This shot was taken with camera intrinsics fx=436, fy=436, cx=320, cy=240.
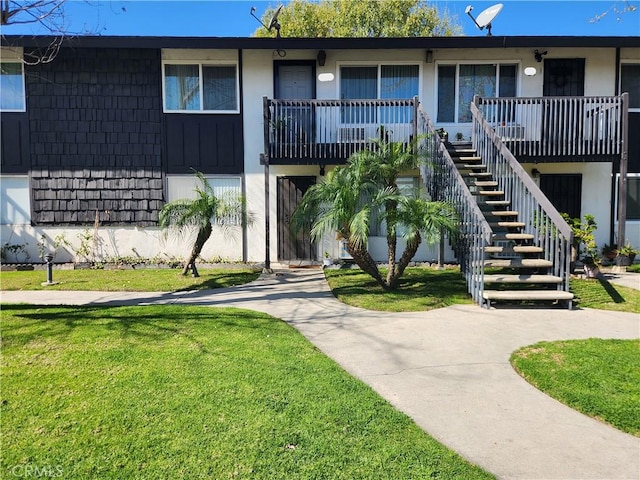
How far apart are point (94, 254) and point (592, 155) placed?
1244 centimetres

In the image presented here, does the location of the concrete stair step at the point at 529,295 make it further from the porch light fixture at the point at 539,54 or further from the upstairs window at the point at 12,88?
the upstairs window at the point at 12,88

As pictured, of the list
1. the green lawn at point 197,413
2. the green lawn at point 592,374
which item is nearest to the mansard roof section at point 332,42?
the green lawn at point 197,413

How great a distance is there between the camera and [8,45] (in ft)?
32.7

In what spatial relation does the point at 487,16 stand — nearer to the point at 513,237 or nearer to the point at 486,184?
the point at 486,184

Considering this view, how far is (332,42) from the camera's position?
34.6ft

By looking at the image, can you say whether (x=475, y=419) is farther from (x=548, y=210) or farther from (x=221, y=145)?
(x=221, y=145)

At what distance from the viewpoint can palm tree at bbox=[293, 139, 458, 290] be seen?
7027mm

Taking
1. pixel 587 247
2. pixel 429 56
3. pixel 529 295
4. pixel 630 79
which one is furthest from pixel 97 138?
pixel 630 79

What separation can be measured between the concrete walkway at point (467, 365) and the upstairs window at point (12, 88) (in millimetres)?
6018

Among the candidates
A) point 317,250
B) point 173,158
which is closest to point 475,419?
point 317,250

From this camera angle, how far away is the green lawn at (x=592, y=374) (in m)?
3.43

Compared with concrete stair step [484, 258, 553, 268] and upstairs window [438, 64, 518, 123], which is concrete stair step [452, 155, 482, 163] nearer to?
upstairs window [438, 64, 518, 123]

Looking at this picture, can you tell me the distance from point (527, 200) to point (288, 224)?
5.72m

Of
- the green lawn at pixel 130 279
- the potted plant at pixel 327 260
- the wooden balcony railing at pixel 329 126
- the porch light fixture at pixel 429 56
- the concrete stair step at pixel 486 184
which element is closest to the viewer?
the green lawn at pixel 130 279
